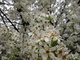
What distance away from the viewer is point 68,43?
482 centimetres

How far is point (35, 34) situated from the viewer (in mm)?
2016

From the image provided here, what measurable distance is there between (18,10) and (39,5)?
161cm

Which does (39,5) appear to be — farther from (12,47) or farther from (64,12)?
(12,47)

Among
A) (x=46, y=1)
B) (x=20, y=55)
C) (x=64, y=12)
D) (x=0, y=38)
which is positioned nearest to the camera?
(x=20, y=55)

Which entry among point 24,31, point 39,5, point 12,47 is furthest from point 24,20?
point 39,5

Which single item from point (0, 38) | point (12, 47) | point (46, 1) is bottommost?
point (12, 47)

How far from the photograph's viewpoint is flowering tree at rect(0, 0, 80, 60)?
1710mm

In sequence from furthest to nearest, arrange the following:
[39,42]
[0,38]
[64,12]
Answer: [64,12] < [0,38] < [39,42]

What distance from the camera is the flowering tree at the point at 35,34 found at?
171 cm

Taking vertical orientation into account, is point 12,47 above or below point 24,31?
below

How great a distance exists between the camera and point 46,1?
4.46m

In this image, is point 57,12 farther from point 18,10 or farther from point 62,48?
point 62,48

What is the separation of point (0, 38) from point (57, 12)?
277 centimetres

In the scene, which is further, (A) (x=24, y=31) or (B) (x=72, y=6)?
(B) (x=72, y=6)
